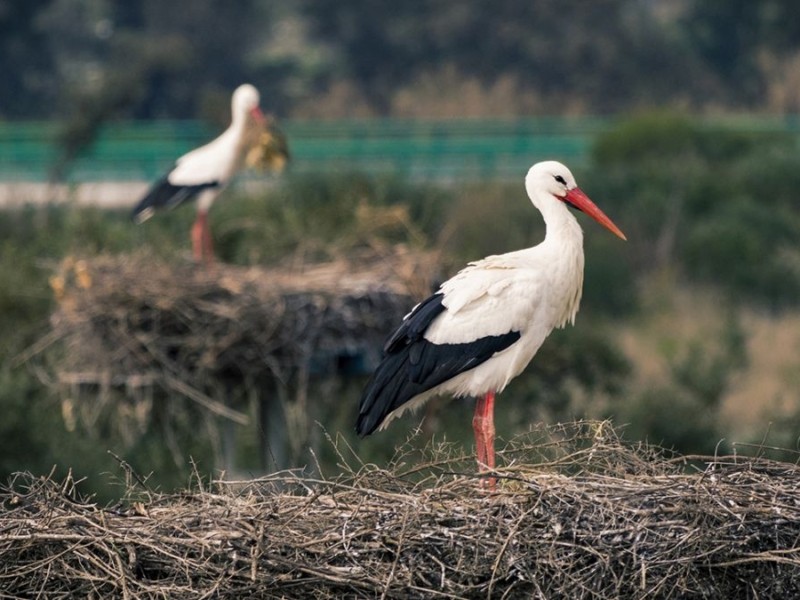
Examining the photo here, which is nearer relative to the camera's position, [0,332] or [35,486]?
[35,486]

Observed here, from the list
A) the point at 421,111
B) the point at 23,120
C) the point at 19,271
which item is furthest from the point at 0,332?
the point at 23,120

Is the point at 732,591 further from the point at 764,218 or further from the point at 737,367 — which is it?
the point at 764,218

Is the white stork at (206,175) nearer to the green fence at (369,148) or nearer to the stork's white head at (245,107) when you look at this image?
the stork's white head at (245,107)

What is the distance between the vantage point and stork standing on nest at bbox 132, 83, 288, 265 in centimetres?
1312

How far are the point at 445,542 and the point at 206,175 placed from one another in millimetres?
6766

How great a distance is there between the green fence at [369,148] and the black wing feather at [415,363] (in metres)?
19.8

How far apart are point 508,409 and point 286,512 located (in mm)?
11709

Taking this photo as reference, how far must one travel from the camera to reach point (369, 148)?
31.1 m

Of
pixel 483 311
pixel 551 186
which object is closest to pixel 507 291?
pixel 483 311

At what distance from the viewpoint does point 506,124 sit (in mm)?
34000

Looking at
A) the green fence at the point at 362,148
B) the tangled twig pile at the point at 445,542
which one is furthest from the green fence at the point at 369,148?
the tangled twig pile at the point at 445,542

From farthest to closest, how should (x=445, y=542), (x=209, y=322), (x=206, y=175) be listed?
(x=206, y=175) → (x=209, y=322) → (x=445, y=542)

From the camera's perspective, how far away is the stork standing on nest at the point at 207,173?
43.1 ft

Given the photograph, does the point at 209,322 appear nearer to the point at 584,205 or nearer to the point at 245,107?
the point at 245,107
